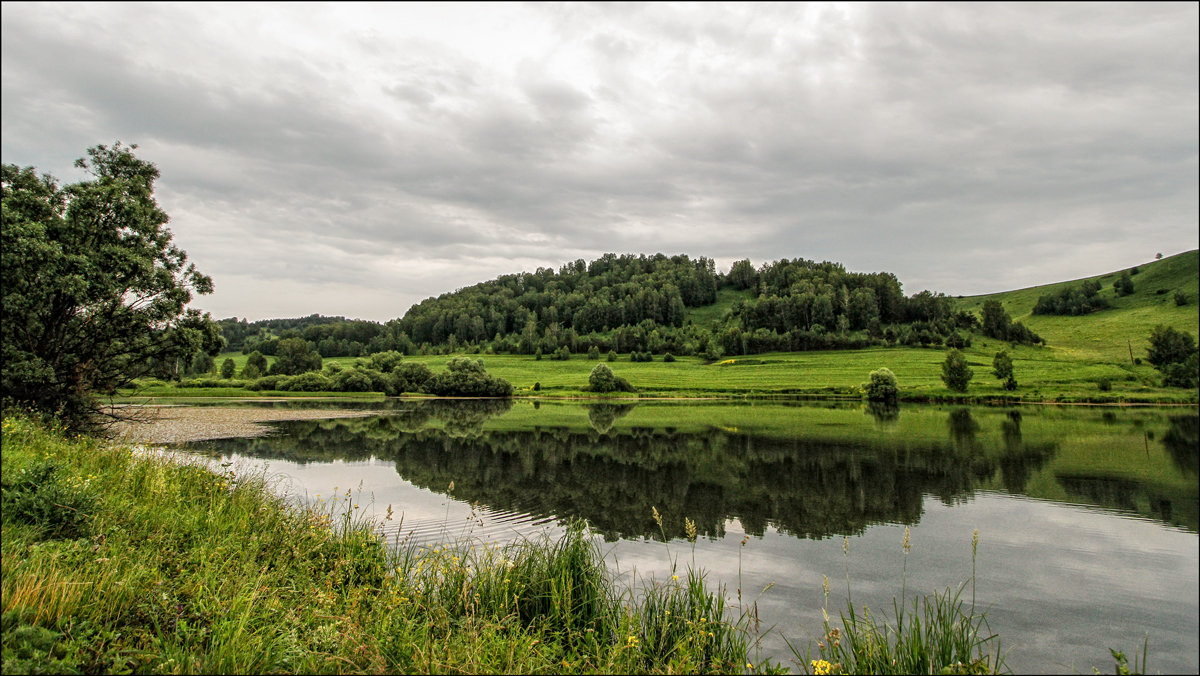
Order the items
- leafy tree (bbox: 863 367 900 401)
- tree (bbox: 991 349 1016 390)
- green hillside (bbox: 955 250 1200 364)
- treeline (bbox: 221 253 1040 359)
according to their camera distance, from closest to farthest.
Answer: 1. tree (bbox: 991 349 1016 390)
2. leafy tree (bbox: 863 367 900 401)
3. green hillside (bbox: 955 250 1200 364)
4. treeline (bbox: 221 253 1040 359)

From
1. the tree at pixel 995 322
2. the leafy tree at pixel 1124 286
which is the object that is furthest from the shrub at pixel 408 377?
the leafy tree at pixel 1124 286

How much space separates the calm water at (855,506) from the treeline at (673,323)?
98064mm

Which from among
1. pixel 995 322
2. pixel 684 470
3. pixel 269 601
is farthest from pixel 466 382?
pixel 995 322

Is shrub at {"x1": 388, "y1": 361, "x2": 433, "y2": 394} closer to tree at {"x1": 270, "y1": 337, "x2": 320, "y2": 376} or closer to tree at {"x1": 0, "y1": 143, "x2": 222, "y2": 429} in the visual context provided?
tree at {"x1": 270, "y1": 337, "x2": 320, "y2": 376}

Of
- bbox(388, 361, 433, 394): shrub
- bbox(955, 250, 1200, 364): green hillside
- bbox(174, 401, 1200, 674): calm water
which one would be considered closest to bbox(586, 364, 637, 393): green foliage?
bbox(388, 361, 433, 394): shrub

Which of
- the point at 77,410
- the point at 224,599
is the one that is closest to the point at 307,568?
the point at 224,599

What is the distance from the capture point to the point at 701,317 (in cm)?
18688

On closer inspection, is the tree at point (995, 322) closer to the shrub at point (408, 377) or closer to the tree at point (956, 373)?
the tree at point (956, 373)

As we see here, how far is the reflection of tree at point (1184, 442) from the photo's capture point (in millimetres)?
24000

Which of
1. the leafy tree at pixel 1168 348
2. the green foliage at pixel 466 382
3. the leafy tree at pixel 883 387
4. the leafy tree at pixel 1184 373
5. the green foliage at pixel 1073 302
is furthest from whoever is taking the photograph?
the green foliage at pixel 1073 302

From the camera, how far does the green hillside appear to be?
337ft

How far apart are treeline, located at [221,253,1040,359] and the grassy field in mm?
6722

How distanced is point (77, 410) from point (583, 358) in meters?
126

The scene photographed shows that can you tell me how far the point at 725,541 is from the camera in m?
15.1
